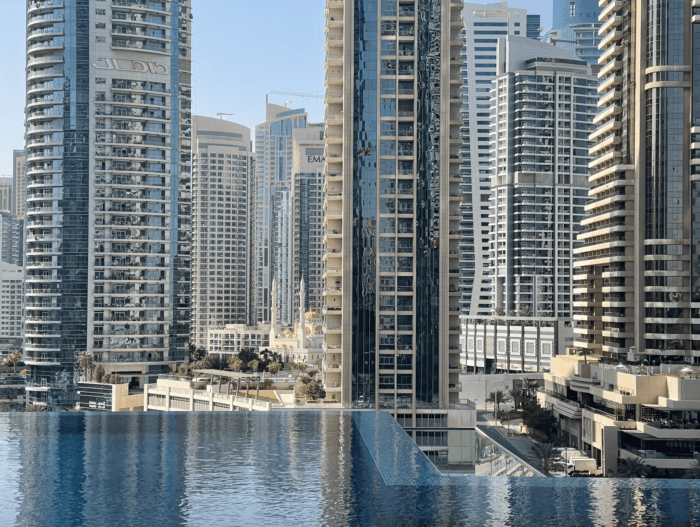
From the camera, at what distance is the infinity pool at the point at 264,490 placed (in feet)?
70.2

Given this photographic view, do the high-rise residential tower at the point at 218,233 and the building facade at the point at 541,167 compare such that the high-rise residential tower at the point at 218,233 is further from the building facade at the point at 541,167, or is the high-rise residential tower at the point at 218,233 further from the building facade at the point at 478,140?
the building facade at the point at 541,167

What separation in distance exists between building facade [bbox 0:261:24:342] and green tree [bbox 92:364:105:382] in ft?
165

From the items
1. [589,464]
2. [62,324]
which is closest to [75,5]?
[62,324]

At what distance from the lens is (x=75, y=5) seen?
69.8 metres

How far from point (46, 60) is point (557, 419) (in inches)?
1721

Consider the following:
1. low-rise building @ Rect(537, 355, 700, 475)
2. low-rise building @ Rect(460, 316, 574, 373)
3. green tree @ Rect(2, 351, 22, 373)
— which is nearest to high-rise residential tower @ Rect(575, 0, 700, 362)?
low-rise building @ Rect(537, 355, 700, 475)

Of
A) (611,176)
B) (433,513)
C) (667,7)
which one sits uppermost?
(667,7)

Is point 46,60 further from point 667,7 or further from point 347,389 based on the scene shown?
point 667,7

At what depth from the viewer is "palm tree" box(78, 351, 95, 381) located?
226 feet

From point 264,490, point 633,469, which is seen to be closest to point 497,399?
point 633,469

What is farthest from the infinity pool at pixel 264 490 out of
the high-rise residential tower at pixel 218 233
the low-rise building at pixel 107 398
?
the high-rise residential tower at pixel 218 233

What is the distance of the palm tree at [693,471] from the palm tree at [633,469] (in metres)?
1.74

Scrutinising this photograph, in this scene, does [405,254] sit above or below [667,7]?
below

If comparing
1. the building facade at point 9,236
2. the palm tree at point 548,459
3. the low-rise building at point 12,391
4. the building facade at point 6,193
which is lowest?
the palm tree at point 548,459
